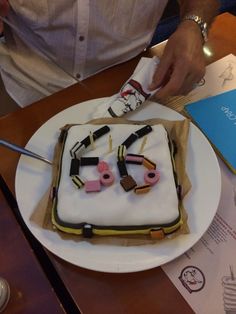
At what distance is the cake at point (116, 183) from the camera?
511 mm

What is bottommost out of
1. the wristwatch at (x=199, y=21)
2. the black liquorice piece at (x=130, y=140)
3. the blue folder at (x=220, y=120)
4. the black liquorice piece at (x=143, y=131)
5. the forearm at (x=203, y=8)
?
the black liquorice piece at (x=130, y=140)

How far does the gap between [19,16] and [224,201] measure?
0.55 m

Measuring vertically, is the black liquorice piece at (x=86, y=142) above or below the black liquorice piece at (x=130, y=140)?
below

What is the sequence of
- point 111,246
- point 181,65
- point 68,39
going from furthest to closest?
point 68,39
point 181,65
point 111,246

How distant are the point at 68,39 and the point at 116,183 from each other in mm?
408

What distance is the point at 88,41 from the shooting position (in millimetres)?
818

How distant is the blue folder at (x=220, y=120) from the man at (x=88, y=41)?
0.05 m

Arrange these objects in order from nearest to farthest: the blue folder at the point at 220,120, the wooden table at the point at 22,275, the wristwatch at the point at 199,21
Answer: the wooden table at the point at 22,275
the blue folder at the point at 220,120
the wristwatch at the point at 199,21

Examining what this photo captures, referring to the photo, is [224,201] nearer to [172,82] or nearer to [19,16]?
[172,82]

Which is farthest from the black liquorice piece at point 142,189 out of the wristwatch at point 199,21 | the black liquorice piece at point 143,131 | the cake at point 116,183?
the wristwatch at point 199,21

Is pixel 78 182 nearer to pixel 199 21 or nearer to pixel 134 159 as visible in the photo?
pixel 134 159

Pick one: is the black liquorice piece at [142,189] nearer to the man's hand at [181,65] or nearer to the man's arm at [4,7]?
the man's hand at [181,65]

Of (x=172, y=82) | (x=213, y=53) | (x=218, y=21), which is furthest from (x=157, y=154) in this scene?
(x=218, y=21)

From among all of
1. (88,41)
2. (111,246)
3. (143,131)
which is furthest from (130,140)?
(88,41)
